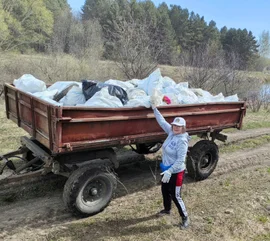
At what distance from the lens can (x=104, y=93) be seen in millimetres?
4367

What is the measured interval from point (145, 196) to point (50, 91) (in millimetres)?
2500

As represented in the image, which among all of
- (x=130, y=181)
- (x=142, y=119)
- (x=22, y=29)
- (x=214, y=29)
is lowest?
(x=130, y=181)

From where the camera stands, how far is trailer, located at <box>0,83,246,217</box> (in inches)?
151

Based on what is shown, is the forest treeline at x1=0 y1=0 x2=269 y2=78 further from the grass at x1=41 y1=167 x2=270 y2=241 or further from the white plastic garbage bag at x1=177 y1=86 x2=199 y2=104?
the grass at x1=41 y1=167 x2=270 y2=241

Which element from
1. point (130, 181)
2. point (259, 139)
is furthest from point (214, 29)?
point (130, 181)

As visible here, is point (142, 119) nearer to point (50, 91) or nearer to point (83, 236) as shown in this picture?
point (50, 91)

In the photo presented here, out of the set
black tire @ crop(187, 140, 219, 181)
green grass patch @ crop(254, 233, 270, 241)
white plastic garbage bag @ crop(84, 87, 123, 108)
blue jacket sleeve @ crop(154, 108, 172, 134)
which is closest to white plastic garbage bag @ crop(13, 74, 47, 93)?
white plastic garbage bag @ crop(84, 87, 123, 108)

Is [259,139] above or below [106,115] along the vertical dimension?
below

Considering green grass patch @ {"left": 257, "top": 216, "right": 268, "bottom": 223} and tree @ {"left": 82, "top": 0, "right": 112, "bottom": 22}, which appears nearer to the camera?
green grass patch @ {"left": 257, "top": 216, "right": 268, "bottom": 223}

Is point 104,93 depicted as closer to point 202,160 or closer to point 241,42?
point 202,160

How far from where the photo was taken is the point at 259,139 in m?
9.26

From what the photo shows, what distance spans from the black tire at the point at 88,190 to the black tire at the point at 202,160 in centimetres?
195

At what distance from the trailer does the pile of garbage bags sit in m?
0.18

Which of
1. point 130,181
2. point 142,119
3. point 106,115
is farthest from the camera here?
point 130,181
